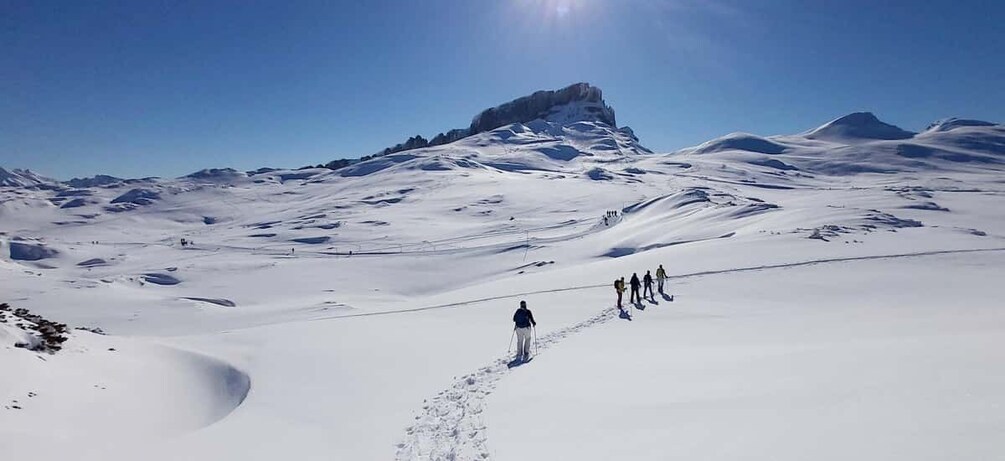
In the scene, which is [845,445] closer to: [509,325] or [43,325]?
[509,325]

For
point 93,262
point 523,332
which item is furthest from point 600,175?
point 523,332

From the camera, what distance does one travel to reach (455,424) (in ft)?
30.6

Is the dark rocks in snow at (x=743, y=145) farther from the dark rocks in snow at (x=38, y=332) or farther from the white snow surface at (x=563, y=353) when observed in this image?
the dark rocks in snow at (x=38, y=332)

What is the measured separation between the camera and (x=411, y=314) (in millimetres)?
23031

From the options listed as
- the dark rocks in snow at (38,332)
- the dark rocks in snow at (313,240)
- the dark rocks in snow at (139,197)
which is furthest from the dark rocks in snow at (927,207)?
the dark rocks in snow at (139,197)

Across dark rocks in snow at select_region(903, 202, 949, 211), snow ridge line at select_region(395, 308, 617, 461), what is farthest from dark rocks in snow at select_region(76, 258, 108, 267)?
dark rocks in snow at select_region(903, 202, 949, 211)

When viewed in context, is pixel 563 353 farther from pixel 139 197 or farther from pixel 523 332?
pixel 139 197

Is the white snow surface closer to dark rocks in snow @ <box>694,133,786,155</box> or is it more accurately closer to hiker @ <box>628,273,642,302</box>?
hiker @ <box>628,273,642,302</box>

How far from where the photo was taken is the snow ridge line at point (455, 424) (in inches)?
325

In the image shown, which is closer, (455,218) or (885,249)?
(885,249)

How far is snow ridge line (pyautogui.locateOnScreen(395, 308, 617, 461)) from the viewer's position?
8.26m

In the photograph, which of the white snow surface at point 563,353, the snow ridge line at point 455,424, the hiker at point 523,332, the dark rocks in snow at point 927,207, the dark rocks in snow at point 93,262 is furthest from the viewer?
the dark rocks in snow at point 93,262

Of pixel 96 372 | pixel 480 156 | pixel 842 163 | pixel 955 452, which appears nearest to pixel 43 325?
pixel 96 372

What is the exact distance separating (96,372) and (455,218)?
7468cm
